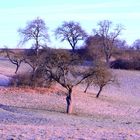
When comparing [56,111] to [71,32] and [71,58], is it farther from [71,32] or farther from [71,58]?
[71,32]

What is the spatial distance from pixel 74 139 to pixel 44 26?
263 feet

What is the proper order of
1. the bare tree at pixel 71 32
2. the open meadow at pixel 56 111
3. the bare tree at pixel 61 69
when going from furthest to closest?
1. the bare tree at pixel 71 32
2. the bare tree at pixel 61 69
3. the open meadow at pixel 56 111

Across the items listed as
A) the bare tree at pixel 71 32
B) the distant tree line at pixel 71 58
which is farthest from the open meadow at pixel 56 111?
the bare tree at pixel 71 32

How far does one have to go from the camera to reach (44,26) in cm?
9281

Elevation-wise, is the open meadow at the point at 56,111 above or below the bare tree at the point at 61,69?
below

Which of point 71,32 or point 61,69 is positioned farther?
point 71,32

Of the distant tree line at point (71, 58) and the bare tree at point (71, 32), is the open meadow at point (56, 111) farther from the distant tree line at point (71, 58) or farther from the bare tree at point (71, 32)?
the bare tree at point (71, 32)

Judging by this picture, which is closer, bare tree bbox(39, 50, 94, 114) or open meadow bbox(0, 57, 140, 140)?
open meadow bbox(0, 57, 140, 140)

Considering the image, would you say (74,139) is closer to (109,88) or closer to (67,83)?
(67,83)

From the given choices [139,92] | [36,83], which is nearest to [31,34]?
[139,92]

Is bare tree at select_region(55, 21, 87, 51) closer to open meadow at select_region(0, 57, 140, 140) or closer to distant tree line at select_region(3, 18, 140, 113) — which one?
distant tree line at select_region(3, 18, 140, 113)

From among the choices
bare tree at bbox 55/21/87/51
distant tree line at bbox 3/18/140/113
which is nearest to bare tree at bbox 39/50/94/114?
distant tree line at bbox 3/18/140/113

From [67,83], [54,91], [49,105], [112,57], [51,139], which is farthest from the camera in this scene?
[112,57]

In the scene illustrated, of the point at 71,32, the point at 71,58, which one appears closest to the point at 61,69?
the point at 71,58
